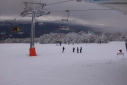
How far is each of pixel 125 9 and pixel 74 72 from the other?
4.86 m

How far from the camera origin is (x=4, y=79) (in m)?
10.2

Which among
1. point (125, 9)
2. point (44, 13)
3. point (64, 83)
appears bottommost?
point (64, 83)

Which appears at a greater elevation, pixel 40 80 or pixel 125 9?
pixel 125 9

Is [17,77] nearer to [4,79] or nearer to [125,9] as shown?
[4,79]

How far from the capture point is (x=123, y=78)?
32.6 feet

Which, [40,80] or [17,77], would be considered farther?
[17,77]

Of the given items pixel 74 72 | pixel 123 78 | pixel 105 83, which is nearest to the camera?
pixel 105 83

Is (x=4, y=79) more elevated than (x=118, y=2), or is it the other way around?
(x=118, y=2)

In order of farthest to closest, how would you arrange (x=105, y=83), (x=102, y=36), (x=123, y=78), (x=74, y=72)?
1. (x=102, y=36)
2. (x=74, y=72)
3. (x=123, y=78)
4. (x=105, y=83)

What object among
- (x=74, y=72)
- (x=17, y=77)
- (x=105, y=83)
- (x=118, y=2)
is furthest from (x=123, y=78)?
(x=17, y=77)

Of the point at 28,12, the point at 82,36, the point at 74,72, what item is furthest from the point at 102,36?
the point at 74,72

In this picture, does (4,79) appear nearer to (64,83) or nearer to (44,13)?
(64,83)

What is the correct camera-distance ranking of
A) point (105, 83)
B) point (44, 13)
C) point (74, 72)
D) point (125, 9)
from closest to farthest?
point (125, 9), point (105, 83), point (74, 72), point (44, 13)

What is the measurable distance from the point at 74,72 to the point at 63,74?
2.52 ft
